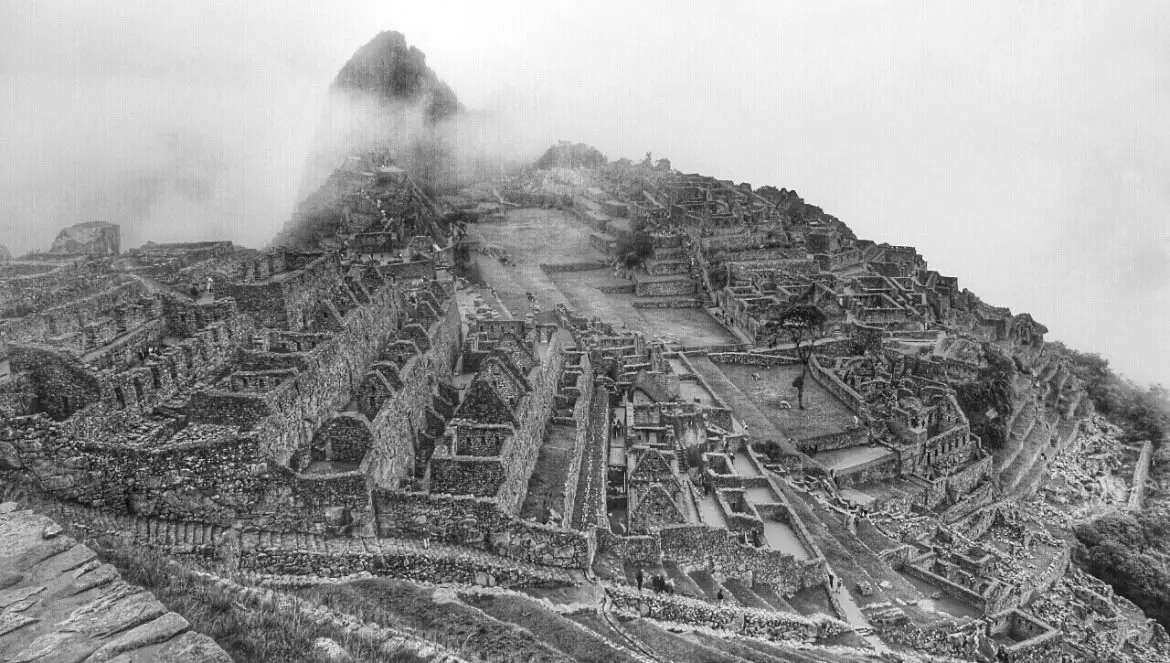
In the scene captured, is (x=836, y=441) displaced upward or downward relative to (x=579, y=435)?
downward

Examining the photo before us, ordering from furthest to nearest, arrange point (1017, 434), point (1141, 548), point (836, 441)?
point (1017, 434) → point (836, 441) → point (1141, 548)

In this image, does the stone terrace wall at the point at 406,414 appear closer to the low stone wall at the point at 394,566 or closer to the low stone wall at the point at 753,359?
the low stone wall at the point at 394,566

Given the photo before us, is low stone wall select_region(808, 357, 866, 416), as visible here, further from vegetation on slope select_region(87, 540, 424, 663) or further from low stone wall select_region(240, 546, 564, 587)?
vegetation on slope select_region(87, 540, 424, 663)

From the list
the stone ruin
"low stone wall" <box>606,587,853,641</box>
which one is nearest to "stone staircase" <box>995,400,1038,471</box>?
the stone ruin

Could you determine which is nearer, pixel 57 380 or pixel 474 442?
pixel 57 380

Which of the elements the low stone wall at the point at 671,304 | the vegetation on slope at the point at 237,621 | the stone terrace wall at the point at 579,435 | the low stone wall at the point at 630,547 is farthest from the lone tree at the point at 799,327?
the vegetation on slope at the point at 237,621

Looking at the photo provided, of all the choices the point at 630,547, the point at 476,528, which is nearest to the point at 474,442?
the point at 476,528

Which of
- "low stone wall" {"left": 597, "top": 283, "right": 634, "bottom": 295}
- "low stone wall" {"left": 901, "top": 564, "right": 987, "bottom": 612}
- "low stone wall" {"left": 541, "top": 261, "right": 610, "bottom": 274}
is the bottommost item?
"low stone wall" {"left": 901, "top": 564, "right": 987, "bottom": 612}

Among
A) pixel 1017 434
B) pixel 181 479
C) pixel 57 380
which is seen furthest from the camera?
pixel 1017 434

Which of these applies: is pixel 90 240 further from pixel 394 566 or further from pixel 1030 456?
pixel 1030 456
